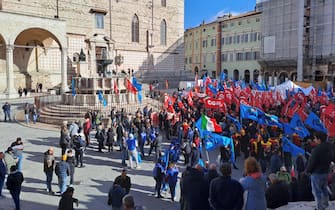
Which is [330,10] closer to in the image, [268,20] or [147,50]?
[268,20]

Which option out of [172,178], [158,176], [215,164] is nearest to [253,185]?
[215,164]

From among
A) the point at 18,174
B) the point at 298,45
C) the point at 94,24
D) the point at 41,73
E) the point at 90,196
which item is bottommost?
the point at 90,196

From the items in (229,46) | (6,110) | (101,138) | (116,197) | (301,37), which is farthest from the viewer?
(229,46)

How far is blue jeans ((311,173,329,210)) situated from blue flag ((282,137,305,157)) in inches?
149

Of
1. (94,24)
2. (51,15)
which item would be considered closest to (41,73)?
(51,15)

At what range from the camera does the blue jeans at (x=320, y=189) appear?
5680mm

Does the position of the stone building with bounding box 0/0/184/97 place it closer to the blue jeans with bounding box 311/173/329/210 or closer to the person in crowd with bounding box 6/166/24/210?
the person in crowd with bounding box 6/166/24/210

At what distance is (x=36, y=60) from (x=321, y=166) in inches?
1248

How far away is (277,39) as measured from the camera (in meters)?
41.2

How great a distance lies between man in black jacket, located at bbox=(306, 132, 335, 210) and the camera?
5453mm

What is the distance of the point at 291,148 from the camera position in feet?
32.4

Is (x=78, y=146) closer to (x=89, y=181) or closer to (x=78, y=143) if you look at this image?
(x=78, y=143)

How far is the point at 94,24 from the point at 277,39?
22.4 m

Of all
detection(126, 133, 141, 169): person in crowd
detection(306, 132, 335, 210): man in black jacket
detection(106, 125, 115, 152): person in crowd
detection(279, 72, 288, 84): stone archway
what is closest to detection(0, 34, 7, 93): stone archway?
detection(106, 125, 115, 152): person in crowd
